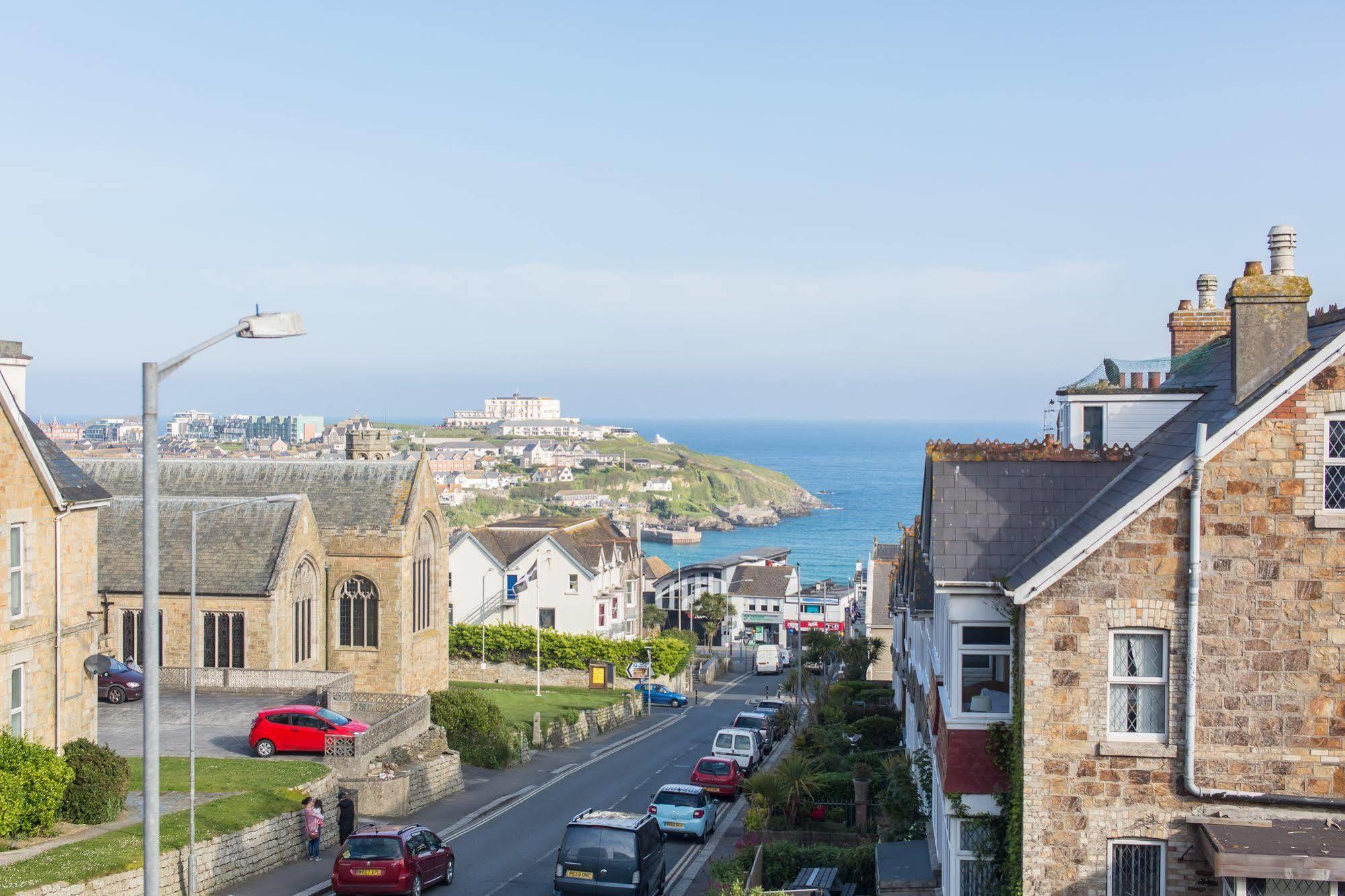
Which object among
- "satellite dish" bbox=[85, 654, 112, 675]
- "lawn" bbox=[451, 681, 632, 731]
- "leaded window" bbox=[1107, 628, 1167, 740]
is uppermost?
"leaded window" bbox=[1107, 628, 1167, 740]

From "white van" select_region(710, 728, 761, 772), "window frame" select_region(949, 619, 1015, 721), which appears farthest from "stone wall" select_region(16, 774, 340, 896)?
"white van" select_region(710, 728, 761, 772)

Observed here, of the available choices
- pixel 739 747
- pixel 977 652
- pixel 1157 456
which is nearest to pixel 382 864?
pixel 977 652

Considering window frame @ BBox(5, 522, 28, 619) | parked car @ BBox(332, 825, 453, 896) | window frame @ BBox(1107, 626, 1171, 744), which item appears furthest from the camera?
window frame @ BBox(5, 522, 28, 619)

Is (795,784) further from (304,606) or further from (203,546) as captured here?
(203,546)

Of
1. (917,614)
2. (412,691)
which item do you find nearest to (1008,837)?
(917,614)

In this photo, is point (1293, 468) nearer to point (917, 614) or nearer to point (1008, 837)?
point (1008, 837)

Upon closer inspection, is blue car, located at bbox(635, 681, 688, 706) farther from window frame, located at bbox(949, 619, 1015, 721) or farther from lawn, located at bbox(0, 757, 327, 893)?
window frame, located at bbox(949, 619, 1015, 721)

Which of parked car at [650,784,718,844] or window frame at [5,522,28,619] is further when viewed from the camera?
parked car at [650,784,718,844]
